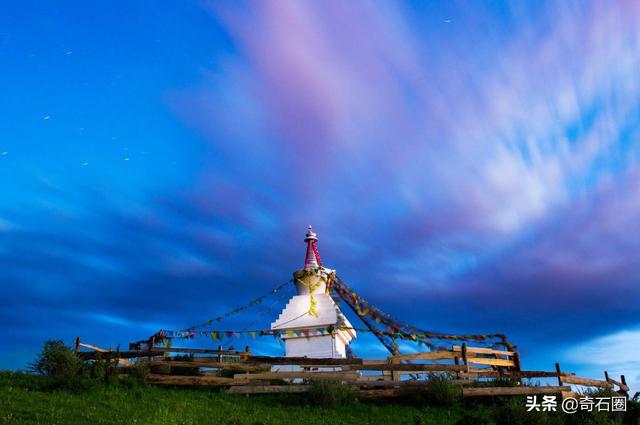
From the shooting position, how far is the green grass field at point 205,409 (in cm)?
1305

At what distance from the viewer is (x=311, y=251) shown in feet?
110

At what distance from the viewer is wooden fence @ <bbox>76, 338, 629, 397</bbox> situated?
17.9m

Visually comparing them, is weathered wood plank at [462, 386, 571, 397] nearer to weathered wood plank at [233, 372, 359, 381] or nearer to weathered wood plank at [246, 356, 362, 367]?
weathered wood plank at [233, 372, 359, 381]

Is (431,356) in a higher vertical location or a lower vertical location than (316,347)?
lower

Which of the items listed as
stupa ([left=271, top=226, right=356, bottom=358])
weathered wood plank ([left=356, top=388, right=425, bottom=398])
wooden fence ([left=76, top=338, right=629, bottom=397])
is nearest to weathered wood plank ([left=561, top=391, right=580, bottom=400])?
wooden fence ([left=76, top=338, right=629, bottom=397])

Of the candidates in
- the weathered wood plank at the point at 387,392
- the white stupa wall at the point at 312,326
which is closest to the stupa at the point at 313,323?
the white stupa wall at the point at 312,326

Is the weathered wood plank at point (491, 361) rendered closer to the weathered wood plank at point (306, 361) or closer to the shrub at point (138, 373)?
the weathered wood plank at point (306, 361)

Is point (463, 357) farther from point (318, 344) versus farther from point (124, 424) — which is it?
point (124, 424)

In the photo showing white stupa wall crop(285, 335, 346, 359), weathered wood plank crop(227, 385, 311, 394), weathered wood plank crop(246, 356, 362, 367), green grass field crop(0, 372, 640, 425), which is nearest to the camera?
green grass field crop(0, 372, 640, 425)

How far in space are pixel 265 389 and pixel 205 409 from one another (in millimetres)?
3238

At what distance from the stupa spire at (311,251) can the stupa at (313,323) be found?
99 cm

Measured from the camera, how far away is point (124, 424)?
12.3 m

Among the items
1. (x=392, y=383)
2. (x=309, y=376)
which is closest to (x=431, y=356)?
(x=392, y=383)

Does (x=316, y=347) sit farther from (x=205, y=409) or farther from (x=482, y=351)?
(x=205, y=409)
